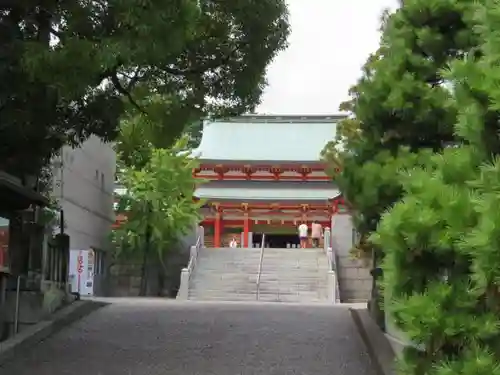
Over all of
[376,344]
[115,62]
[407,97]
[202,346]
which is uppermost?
[115,62]

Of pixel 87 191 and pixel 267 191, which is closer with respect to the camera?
pixel 87 191

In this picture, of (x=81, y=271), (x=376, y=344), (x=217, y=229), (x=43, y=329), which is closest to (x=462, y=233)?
(x=376, y=344)

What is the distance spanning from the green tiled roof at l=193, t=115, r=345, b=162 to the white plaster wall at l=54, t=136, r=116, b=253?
648 cm

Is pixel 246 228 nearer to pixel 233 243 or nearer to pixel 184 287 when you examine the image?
pixel 233 243

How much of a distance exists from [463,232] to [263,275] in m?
18.2

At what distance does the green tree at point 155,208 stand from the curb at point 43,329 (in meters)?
9.43

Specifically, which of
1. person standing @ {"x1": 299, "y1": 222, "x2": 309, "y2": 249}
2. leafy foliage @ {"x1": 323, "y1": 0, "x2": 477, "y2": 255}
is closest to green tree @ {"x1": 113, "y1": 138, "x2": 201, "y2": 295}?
person standing @ {"x1": 299, "y1": 222, "x2": 309, "y2": 249}

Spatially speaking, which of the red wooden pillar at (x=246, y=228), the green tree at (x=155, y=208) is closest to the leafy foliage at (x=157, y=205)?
the green tree at (x=155, y=208)

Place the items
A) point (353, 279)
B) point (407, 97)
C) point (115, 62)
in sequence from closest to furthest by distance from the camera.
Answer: point (115, 62) → point (407, 97) → point (353, 279)

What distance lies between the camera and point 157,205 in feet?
72.6

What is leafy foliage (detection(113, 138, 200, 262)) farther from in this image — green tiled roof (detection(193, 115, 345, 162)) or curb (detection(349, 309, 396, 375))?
curb (detection(349, 309, 396, 375))

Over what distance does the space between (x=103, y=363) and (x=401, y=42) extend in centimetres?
482

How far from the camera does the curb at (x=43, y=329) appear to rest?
848cm

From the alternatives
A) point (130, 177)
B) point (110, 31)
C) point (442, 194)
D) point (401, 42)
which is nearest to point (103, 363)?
point (110, 31)
